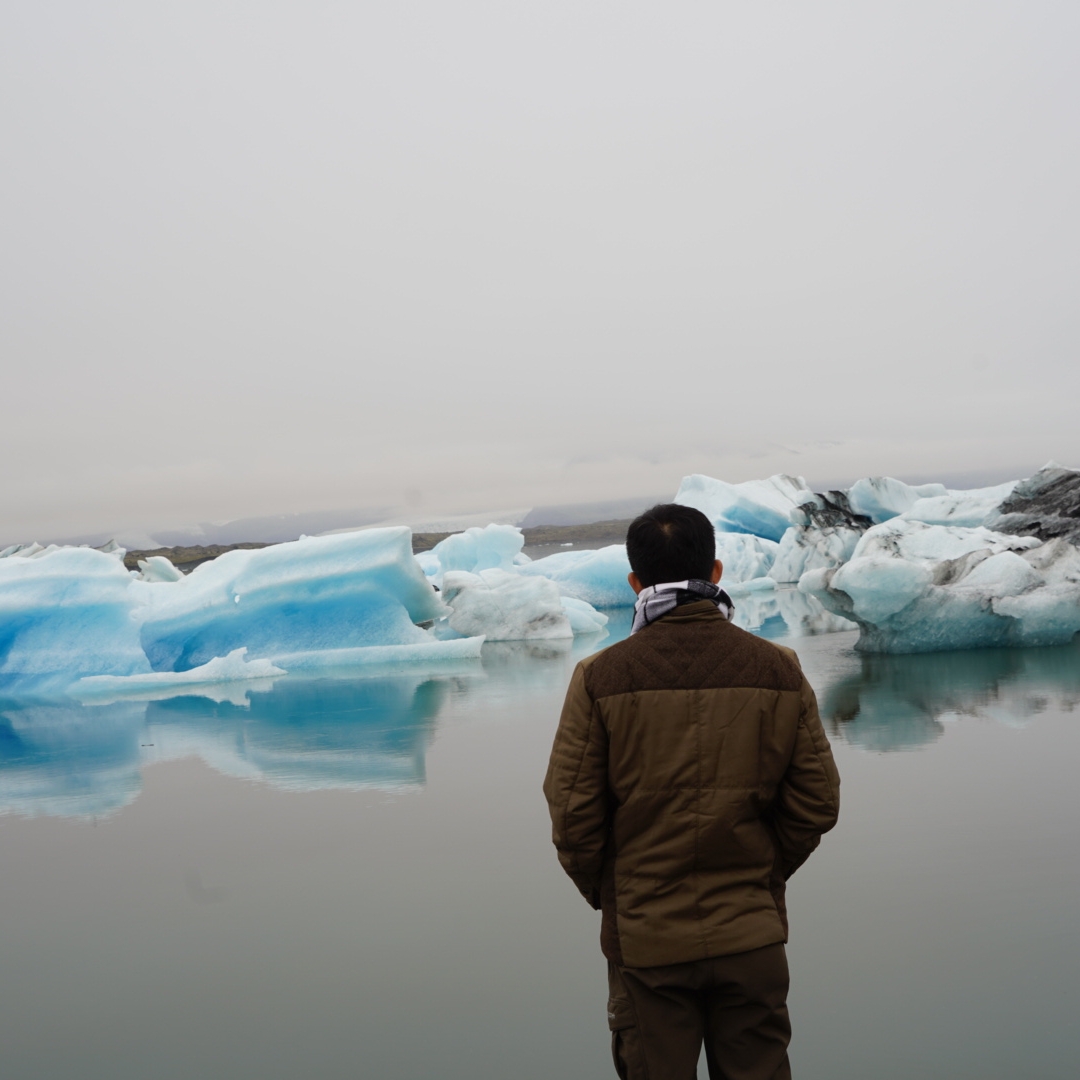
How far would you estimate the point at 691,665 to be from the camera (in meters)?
1.37

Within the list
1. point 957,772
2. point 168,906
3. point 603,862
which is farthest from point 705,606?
point 957,772

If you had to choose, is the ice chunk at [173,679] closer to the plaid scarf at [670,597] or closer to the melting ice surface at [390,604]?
the melting ice surface at [390,604]

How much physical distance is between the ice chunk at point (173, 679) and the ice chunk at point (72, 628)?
0.31 m

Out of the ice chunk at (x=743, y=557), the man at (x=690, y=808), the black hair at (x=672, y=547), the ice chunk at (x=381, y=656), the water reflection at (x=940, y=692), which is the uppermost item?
the black hair at (x=672, y=547)

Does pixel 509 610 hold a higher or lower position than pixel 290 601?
lower

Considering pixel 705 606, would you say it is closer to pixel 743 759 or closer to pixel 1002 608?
pixel 743 759

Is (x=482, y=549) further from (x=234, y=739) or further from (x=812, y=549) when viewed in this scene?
(x=234, y=739)

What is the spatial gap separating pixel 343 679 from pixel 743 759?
7.96 m

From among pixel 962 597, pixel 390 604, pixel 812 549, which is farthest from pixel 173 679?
pixel 812 549

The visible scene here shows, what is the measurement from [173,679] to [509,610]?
4179mm

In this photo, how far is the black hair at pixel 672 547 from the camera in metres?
1.45

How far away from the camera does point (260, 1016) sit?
2.28 meters

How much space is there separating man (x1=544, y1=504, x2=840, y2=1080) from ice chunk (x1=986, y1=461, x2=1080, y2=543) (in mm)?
10065

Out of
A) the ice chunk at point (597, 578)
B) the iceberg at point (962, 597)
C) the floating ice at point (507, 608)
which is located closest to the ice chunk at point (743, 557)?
the ice chunk at point (597, 578)
